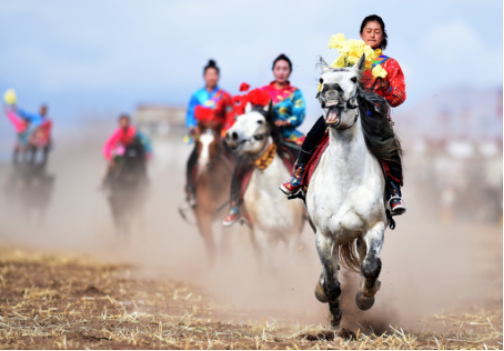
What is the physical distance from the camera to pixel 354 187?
5.25m

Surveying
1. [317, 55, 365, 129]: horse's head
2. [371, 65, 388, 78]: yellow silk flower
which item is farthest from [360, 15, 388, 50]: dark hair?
[317, 55, 365, 129]: horse's head

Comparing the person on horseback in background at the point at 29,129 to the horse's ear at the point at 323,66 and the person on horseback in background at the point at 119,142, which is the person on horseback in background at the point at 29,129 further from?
the horse's ear at the point at 323,66

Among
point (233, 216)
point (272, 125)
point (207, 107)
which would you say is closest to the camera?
point (272, 125)

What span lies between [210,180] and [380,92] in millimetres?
4499

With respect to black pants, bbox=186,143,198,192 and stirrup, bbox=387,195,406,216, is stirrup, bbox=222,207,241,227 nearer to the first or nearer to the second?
black pants, bbox=186,143,198,192

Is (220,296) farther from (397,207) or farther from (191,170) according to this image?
(397,207)

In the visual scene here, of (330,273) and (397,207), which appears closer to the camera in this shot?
(397,207)

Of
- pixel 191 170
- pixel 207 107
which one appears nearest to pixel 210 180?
pixel 191 170

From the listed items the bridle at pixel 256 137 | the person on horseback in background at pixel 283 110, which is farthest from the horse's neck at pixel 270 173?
the person on horseback in background at pixel 283 110

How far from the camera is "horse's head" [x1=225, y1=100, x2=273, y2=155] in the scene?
25.5 ft

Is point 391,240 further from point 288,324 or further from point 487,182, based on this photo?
point 487,182

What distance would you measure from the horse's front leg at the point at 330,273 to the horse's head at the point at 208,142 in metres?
4.52

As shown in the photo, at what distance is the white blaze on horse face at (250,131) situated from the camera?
25.6ft

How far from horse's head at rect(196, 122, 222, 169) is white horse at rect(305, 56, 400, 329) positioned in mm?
4383
